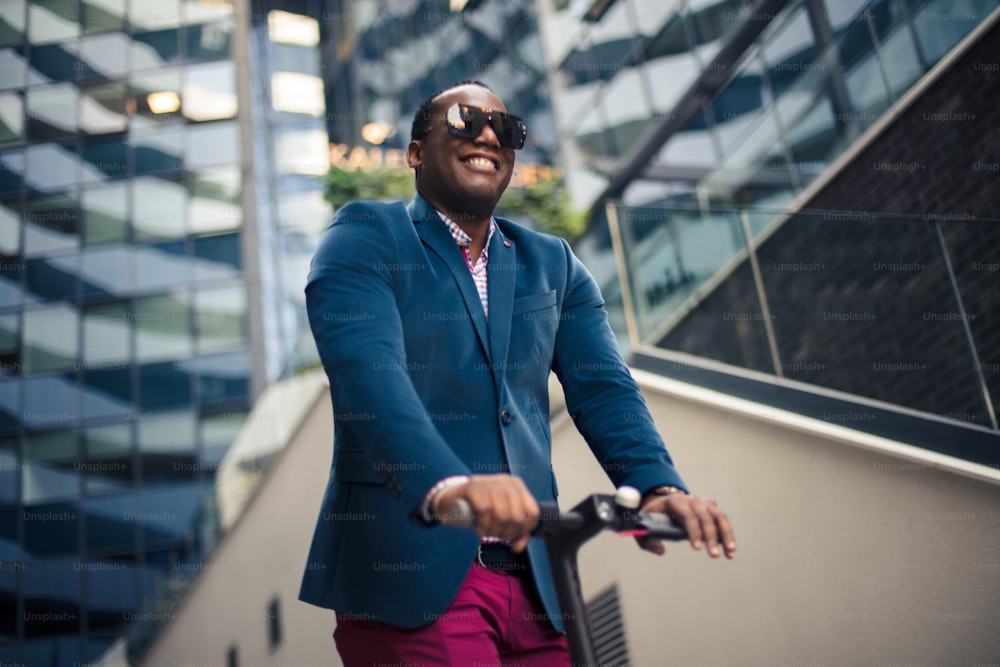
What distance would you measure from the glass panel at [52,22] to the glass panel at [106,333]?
803 centimetres

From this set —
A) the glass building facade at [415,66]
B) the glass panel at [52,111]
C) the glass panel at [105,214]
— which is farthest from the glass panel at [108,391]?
the glass building facade at [415,66]

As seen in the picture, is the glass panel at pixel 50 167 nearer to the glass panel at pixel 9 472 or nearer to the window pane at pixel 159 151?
the window pane at pixel 159 151

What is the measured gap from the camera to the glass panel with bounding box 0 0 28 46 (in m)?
25.5

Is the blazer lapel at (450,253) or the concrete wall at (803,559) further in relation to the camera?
the concrete wall at (803,559)

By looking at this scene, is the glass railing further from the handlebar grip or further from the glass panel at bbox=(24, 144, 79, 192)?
the glass panel at bbox=(24, 144, 79, 192)

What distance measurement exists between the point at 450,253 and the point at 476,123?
0.35m

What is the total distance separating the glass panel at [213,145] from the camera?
968 inches

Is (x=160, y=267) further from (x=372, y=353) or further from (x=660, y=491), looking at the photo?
(x=660, y=491)

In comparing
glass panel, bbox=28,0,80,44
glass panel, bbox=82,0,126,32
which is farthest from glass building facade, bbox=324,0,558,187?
glass panel, bbox=28,0,80,44

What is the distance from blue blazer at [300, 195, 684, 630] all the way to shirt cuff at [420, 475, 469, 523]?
39 millimetres

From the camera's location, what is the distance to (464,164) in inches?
97.5

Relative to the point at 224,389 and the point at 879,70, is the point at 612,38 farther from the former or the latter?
the point at 224,389

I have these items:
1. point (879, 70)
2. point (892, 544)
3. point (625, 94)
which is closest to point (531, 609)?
point (892, 544)

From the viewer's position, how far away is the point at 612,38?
15.5m
